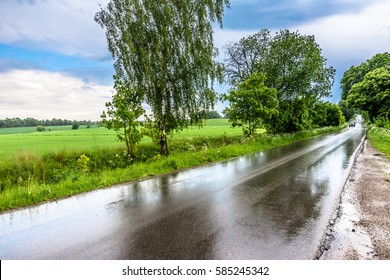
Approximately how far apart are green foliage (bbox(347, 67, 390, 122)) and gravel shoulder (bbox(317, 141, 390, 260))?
24604mm

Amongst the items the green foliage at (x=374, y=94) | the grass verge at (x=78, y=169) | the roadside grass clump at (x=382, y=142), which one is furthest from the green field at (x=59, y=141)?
the green foliage at (x=374, y=94)

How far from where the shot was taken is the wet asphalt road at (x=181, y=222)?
4.40 metres

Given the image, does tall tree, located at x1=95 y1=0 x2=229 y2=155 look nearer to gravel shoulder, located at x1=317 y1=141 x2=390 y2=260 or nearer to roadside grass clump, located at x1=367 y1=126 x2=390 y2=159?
gravel shoulder, located at x1=317 y1=141 x2=390 y2=260

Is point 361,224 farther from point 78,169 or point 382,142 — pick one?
point 382,142

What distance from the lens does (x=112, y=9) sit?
1648 centimetres

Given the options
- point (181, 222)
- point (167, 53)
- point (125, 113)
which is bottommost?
point (181, 222)

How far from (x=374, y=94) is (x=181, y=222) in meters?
32.8

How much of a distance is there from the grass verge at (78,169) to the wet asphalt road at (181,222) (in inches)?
33.1

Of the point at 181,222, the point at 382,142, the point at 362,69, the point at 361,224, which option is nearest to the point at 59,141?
the point at 181,222

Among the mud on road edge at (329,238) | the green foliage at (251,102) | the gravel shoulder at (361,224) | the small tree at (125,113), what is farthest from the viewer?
the green foliage at (251,102)

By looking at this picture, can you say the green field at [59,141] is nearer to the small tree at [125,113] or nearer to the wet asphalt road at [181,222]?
the small tree at [125,113]

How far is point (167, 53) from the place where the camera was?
16.9m

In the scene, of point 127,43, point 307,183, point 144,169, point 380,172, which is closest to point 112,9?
point 127,43

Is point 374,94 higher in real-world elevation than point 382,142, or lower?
higher
